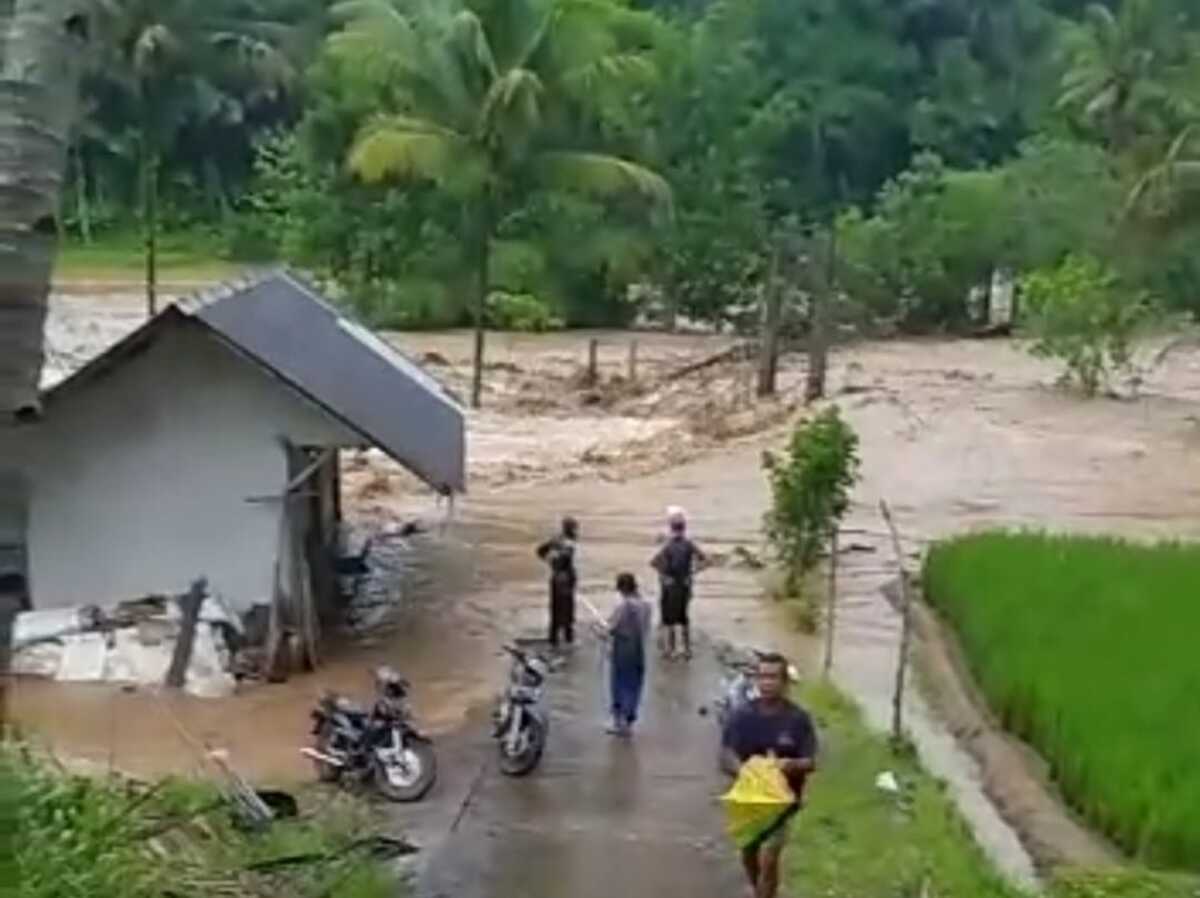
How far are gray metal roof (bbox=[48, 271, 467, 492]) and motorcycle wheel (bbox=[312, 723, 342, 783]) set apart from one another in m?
3.18

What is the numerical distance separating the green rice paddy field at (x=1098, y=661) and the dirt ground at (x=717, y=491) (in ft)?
0.89

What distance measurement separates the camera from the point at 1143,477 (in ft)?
82.5

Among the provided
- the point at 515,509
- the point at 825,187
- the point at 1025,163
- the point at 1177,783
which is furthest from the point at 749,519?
the point at 825,187

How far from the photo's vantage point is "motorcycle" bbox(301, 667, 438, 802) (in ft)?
36.1

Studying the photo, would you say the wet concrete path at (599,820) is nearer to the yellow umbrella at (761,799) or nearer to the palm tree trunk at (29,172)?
the yellow umbrella at (761,799)

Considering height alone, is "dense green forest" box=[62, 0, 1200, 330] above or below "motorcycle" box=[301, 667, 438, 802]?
above

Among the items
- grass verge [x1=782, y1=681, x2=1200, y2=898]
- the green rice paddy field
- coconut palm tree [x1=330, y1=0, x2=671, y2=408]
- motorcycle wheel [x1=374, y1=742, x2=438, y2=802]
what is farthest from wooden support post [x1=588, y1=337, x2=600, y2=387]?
motorcycle wheel [x1=374, y1=742, x2=438, y2=802]

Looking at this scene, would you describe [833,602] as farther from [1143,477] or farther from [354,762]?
[1143,477]

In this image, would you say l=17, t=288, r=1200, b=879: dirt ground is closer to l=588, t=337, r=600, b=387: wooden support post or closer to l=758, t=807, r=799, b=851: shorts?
l=588, t=337, r=600, b=387: wooden support post

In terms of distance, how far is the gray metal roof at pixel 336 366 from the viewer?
1444 centimetres

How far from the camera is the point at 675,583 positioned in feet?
47.8

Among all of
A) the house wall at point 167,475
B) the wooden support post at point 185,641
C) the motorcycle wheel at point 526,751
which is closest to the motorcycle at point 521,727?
the motorcycle wheel at point 526,751

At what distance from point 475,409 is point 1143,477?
8821 millimetres

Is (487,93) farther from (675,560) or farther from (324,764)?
(324,764)
